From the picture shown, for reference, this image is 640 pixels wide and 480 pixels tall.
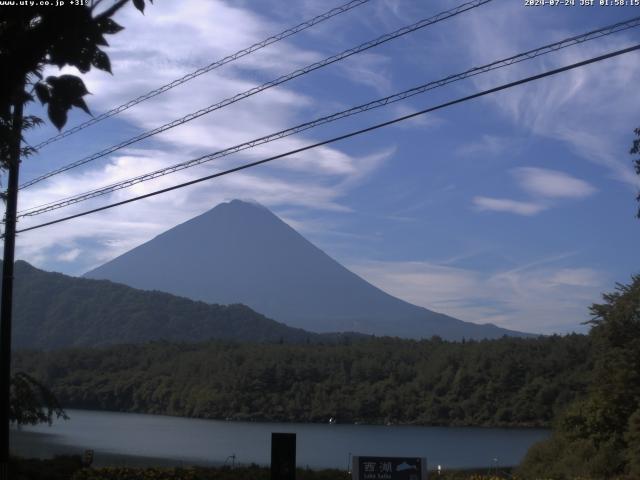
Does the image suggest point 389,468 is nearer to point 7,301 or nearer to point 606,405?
point 7,301

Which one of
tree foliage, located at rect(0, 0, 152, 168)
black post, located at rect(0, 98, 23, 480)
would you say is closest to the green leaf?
tree foliage, located at rect(0, 0, 152, 168)

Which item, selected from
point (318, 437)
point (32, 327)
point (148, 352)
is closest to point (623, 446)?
point (318, 437)

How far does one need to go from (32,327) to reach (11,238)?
491 ft

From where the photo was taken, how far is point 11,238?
15594 mm

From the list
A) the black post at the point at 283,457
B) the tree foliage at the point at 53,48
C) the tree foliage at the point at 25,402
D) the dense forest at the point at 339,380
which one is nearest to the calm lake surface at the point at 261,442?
the dense forest at the point at 339,380

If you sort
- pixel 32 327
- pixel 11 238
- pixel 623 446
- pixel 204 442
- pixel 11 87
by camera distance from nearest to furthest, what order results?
pixel 11 87, pixel 11 238, pixel 623 446, pixel 204 442, pixel 32 327

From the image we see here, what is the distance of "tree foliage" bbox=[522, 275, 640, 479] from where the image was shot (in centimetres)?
2562

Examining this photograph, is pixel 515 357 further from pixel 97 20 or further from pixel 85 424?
pixel 97 20

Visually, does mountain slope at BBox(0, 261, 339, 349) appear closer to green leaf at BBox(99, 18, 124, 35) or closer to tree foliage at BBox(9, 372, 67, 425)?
tree foliage at BBox(9, 372, 67, 425)

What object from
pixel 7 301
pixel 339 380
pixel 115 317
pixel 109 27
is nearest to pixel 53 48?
pixel 109 27

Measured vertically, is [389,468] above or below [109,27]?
below

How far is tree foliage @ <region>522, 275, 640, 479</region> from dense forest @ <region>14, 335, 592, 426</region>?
1106 inches

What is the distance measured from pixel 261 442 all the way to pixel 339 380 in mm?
25321

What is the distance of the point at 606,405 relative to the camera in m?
26.4
